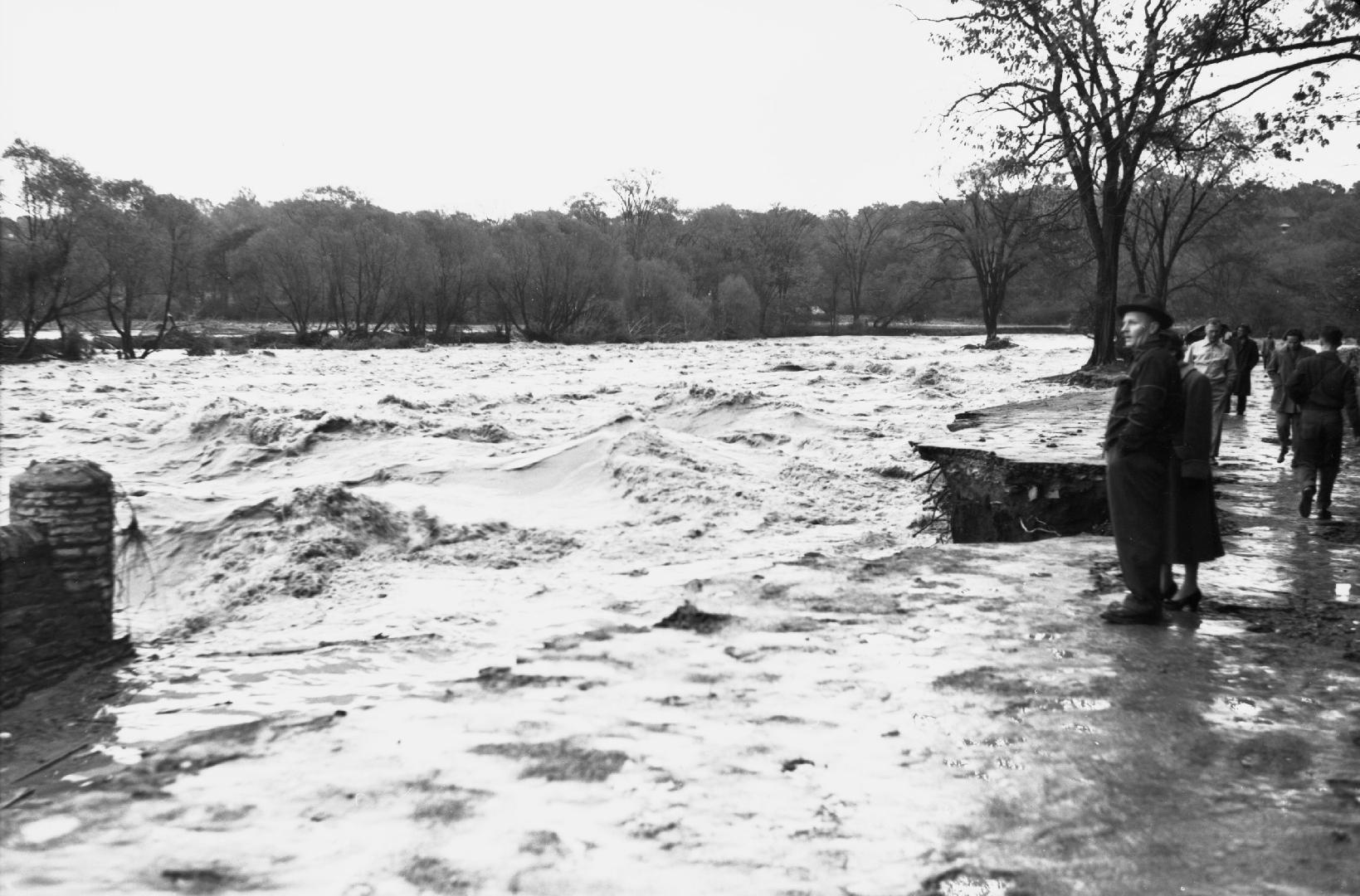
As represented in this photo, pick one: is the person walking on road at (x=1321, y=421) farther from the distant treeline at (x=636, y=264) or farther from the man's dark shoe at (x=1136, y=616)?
the distant treeline at (x=636, y=264)

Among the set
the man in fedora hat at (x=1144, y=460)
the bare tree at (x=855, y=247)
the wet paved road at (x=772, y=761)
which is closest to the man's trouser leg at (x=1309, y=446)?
the wet paved road at (x=772, y=761)

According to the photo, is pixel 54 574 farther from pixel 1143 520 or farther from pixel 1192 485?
pixel 1192 485

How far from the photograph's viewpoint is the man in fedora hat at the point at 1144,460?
18.5 feet

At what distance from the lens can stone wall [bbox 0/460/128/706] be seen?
5145 mm

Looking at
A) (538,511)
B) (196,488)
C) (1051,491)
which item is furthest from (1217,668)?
(196,488)

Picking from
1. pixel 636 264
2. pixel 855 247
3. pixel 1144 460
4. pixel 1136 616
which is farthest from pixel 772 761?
pixel 855 247

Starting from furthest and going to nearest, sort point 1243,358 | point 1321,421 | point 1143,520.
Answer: point 1243,358 → point 1321,421 → point 1143,520

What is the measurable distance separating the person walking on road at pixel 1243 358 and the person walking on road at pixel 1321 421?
Result: 8838 millimetres

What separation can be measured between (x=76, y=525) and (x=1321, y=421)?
904cm

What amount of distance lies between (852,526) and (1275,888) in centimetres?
734

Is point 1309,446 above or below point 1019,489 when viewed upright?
above

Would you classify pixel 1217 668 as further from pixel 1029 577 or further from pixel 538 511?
pixel 538 511

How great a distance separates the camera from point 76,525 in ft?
18.0

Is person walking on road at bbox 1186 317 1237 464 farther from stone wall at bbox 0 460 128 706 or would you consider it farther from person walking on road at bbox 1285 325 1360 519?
stone wall at bbox 0 460 128 706
